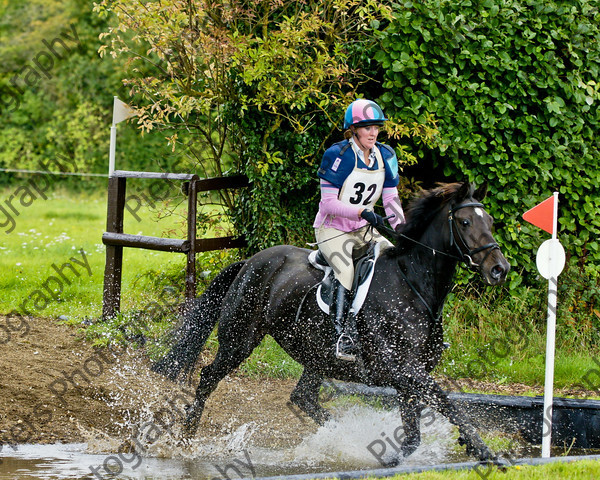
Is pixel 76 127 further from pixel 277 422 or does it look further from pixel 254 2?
pixel 277 422

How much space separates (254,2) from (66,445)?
478 cm

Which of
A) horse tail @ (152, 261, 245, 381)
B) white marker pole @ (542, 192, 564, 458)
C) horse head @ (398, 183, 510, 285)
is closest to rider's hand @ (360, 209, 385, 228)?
horse head @ (398, 183, 510, 285)

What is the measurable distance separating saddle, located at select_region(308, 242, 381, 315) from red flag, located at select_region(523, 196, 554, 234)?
1.16m

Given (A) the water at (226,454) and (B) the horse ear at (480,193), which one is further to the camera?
(B) the horse ear at (480,193)

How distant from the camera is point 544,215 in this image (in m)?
5.74

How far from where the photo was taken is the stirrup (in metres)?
5.71

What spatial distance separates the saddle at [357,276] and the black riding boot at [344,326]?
6 cm

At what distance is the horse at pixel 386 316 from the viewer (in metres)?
5.36

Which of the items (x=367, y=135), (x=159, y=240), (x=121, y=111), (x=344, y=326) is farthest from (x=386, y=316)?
(x=121, y=111)

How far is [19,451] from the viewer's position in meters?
5.78

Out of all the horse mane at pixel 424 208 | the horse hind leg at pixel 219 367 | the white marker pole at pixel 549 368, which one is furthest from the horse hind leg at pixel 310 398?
the white marker pole at pixel 549 368

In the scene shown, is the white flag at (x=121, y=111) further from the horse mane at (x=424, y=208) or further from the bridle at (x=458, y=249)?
the bridle at (x=458, y=249)

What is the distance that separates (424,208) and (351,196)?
0.60 metres

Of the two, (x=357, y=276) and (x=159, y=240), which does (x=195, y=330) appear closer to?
(x=357, y=276)
